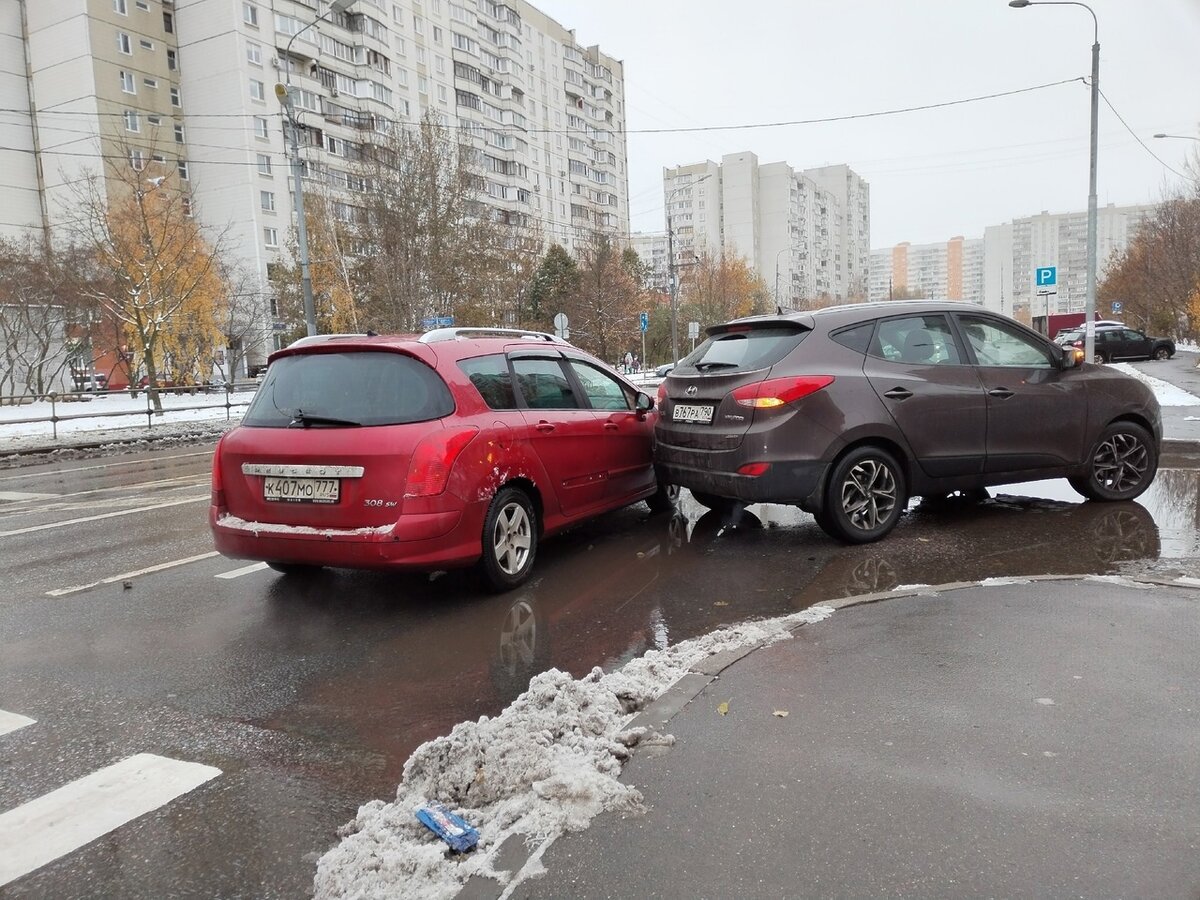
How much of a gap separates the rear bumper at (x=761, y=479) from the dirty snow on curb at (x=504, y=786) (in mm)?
2497

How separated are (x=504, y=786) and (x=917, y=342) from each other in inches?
199

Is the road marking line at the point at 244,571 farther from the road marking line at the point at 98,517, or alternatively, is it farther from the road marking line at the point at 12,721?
the road marking line at the point at 98,517

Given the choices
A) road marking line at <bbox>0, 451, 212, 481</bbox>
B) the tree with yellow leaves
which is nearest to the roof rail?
road marking line at <bbox>0, 451, 212, 481</bbox>

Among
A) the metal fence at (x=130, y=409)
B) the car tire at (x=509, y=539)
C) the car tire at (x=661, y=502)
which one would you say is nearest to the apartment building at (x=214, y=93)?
the metal fence at (x=130, y=409)

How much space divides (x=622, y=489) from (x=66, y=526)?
5.72m

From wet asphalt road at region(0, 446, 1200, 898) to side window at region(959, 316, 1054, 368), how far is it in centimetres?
131

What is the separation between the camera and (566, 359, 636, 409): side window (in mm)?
6750

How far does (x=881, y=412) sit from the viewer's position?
20.1 feet

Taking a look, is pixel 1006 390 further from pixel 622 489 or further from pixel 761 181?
pixel 761 181

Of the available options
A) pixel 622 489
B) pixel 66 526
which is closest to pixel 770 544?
pixel 622 489

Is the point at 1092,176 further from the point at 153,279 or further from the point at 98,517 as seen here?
the point at 153,279

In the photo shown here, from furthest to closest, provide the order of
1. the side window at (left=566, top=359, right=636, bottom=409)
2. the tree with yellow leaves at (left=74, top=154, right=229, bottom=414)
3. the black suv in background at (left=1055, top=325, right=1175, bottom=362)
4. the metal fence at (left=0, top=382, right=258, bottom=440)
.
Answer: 1. the black suv in background at (left=1055, top=325, right=1175, bottom=362)
2. the tree with yellow leaves at (left=74, top=154, right=229, bottom=414)
3. the metal fence at (left=0, top=382, right=258, bottom=440)
4. the side window at (left=566, top=359, right=636, bottom=409)

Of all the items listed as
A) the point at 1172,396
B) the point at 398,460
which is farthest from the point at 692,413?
the point at 1172,396

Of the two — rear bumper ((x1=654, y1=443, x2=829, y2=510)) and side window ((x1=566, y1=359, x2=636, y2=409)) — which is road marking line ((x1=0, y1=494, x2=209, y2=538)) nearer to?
side window ((x1=566, y1=359, x2=636, y2=409))
